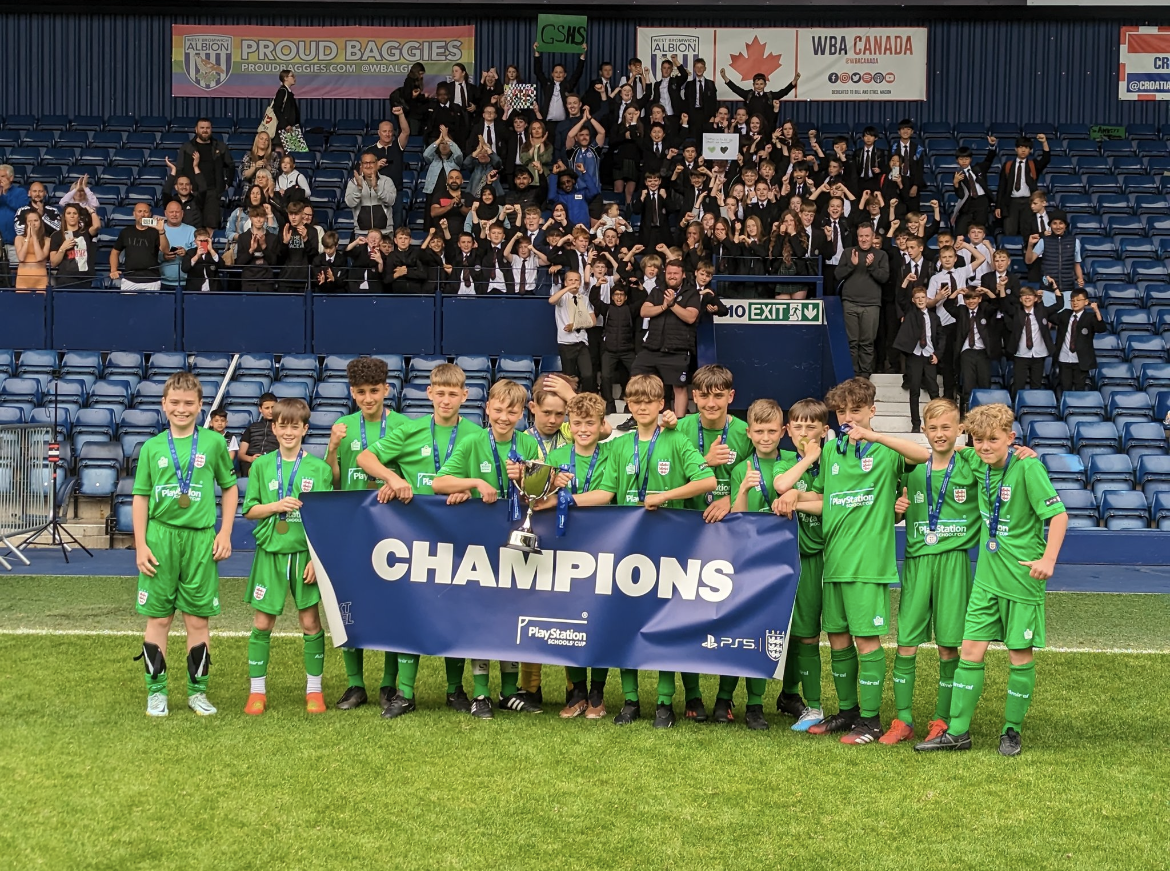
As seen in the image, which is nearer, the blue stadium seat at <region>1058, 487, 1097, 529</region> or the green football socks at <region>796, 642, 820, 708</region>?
the green football socks at <region>796, 642, 820, 708</region>

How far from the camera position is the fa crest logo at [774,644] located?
706 cm

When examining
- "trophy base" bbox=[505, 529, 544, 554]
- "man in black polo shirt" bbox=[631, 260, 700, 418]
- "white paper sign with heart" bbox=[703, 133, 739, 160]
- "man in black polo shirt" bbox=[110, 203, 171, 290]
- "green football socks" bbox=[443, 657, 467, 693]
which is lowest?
"green football socks" bbox=[443, 657, 467, 693]

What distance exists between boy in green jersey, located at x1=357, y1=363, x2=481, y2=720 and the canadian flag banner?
17411 mm

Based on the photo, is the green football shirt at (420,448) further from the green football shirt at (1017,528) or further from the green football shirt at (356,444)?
the green football shirt at (1017,528)

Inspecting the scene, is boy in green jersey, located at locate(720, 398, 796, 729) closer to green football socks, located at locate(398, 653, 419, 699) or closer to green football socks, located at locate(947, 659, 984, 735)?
green football socks, located at locate(947, 659, 984, 735)

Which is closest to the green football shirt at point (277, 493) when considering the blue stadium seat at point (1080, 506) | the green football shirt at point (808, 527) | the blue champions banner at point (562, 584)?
the blue champions banner at point (562, 584)

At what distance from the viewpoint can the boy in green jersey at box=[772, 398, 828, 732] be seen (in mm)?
7154

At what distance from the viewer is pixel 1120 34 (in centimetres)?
2422

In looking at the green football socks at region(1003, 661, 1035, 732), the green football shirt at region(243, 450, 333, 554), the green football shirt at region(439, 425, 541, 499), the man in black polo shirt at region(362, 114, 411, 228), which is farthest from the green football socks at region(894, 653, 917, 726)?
the man in black polo shirt at region(362, 114, 411, 228)

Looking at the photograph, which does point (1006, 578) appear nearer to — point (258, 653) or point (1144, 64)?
point (258, 653)

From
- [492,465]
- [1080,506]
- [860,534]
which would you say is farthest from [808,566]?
[1080,506]

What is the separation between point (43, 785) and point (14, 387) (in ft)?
37.0

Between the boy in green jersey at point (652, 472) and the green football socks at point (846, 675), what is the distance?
80 centimetres

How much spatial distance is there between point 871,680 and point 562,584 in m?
1.77
